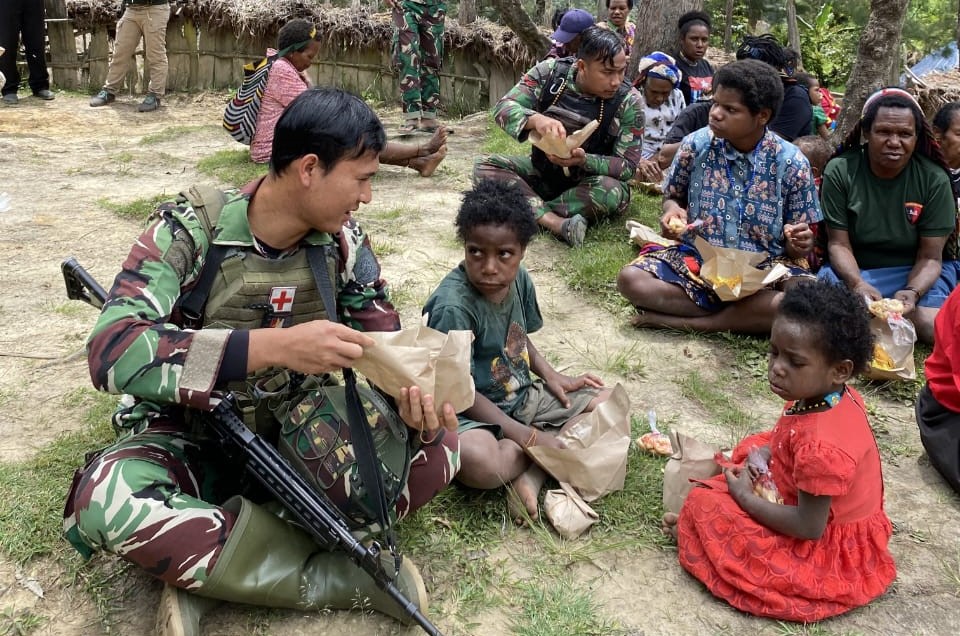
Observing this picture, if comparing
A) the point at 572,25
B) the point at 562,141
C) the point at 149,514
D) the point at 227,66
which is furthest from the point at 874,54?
the point at 227,66

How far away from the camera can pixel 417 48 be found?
729 centimetres

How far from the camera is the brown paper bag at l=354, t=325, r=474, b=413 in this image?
74.8 inches

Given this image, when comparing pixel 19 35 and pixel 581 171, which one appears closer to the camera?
pixel 581 171

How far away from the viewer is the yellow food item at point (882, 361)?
3.57 m

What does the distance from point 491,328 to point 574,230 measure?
2.42m

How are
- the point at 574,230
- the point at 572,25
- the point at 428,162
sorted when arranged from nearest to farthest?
the point at 574,230, the point at 428,162, the point at 572,25

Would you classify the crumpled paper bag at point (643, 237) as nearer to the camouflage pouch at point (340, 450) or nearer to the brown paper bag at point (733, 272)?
the brown paper bag at point (733, 272)

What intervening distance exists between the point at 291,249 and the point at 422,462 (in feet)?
2.29

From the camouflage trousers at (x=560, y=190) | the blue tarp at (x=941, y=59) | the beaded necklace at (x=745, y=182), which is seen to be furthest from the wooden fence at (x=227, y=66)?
the blue tarp at (x=941, y=59)

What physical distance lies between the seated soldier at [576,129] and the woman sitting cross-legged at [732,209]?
906 millimetres

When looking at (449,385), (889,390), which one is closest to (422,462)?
(449,385)

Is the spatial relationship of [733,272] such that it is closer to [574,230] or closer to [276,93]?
[574,230]

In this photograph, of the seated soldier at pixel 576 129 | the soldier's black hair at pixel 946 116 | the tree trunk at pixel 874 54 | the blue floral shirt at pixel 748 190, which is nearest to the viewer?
the blue floral shirt at pixel 748 190

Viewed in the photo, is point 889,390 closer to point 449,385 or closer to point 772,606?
point 772,606
